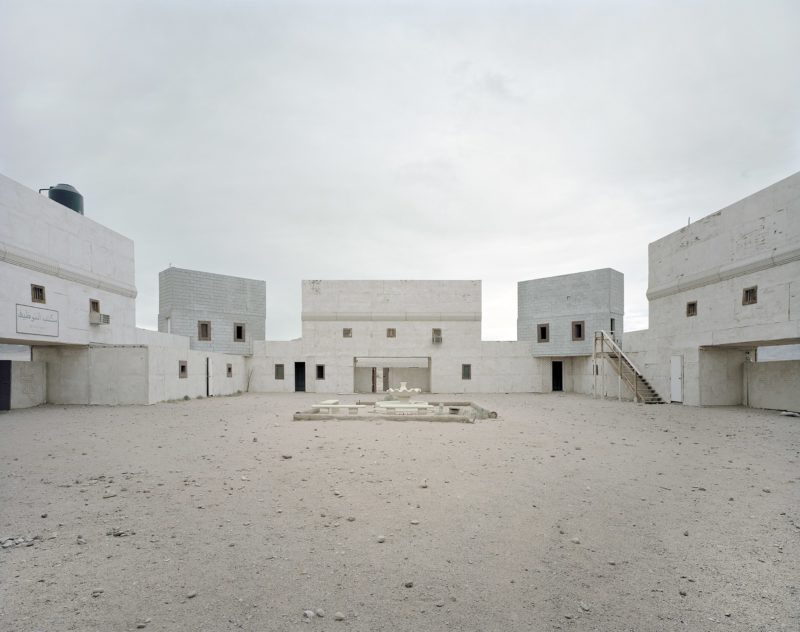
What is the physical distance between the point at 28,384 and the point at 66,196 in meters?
10.0

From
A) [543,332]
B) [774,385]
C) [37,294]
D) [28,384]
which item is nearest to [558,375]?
[543,332]

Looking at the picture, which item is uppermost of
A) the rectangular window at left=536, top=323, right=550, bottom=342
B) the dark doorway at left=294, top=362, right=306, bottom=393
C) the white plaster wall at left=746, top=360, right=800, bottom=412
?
the rectangular window at left=536, top=323, right=550, bottom=342

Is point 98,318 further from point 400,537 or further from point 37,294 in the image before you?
point 400,537

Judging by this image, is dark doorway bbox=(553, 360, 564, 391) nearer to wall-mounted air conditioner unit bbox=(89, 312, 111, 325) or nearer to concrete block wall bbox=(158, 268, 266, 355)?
concrete block wall bbox=(158, 268, 266, 355)

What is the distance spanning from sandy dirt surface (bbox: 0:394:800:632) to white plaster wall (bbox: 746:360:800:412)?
11.4 metres

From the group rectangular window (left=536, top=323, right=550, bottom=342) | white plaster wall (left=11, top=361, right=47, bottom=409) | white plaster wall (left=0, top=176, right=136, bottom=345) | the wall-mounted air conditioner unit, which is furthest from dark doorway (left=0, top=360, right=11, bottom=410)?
rectangular window (left=536, top=323, right=550, bottom=342)

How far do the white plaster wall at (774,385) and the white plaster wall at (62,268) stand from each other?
100 ft

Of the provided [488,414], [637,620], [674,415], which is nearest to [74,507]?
[637,620]

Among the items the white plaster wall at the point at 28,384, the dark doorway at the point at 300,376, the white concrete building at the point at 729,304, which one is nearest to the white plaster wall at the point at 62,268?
the white plaster wall at the point at 28,384

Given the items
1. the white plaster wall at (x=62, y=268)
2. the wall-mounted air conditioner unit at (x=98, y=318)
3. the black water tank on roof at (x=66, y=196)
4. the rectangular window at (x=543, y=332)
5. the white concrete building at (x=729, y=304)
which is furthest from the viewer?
the rectangular window at (x=543, y=332)

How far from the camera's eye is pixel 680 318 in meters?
21.4

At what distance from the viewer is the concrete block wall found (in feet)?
102

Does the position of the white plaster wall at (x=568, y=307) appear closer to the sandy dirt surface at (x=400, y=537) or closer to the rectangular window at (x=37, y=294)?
the sandy dirt surface at (x=400, y=537)

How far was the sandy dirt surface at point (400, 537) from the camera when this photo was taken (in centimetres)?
365
